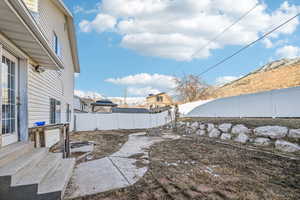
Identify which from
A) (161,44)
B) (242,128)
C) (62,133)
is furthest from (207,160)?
(161,44)

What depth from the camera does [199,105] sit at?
11.6 meters

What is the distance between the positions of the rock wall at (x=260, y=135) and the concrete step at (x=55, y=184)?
558 centimetres

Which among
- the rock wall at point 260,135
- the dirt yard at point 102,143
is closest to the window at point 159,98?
the rock wall at point 260,135

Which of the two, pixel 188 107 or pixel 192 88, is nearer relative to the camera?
pixel 188 107

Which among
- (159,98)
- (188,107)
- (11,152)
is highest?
(159,98)

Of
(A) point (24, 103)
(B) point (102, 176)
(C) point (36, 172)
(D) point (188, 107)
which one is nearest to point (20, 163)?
(C) point (36, 172)

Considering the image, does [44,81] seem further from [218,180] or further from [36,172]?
[218,180]

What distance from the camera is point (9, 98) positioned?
11.0ft

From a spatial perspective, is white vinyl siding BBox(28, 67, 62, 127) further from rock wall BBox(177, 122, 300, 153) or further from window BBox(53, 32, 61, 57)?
rock wall BBox(177, 122, 300, 153)

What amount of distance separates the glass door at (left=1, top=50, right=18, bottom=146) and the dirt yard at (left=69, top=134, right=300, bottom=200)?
2206 mm

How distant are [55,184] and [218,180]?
270 cm

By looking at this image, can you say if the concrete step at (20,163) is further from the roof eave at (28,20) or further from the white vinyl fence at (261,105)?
the white vinyl fence at (261,105)

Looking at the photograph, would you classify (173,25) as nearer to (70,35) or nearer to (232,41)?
(232,41)

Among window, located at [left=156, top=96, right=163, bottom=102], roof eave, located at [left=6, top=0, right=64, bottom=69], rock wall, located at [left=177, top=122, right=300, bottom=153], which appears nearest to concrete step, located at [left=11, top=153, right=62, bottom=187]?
roof eave, located at [left=6, top=0, right=64, bottom=69]
